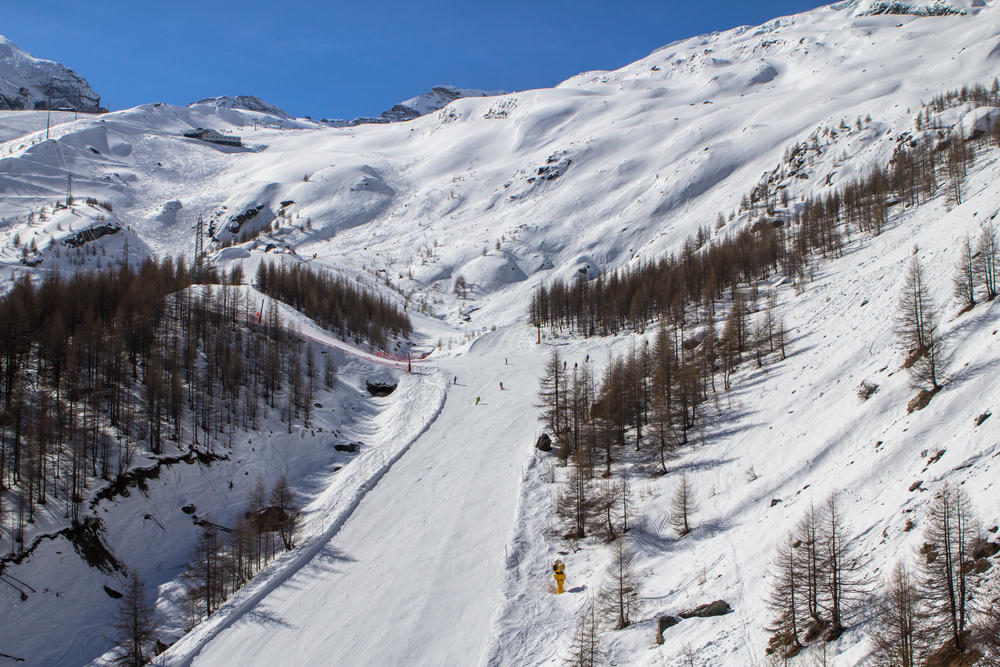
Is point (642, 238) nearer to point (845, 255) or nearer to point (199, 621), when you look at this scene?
point (845, 255)

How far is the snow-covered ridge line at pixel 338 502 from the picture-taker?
30859 mm

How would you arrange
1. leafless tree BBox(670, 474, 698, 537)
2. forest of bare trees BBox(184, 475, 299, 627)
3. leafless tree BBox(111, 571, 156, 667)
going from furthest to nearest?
forest of bare trees BBox(184, 475, 299, 627)
leafless tree BBox(670, 474, 698, 537)
leafless tree BBox(111, 571, 156, 667)

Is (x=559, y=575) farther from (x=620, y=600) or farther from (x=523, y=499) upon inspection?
(x=523, y=499)

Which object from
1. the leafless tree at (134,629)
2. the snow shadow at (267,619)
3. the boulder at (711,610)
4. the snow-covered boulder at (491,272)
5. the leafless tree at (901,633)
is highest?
the snow-covered boulder at (491,272)

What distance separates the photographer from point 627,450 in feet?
161

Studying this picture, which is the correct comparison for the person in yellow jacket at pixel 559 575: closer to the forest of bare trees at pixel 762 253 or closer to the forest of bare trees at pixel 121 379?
the forest of bare trees at pixel 121 379

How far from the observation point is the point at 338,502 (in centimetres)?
4488

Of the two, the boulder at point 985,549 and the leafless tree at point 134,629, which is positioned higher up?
the boulder at point 985,549

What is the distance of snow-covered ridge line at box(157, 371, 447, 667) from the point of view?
30.9 m

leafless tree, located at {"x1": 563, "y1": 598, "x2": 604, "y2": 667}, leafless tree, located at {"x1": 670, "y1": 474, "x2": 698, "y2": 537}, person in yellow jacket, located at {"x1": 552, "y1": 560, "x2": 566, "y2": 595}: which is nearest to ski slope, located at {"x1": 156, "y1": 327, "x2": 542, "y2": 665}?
person in yellow jacket, located at {"x1": 552, "y1": 560, "x2": 566, "y2": 595}

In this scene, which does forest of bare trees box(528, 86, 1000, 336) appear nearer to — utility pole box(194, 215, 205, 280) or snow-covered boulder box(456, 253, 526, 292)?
snow-covered boulder box(456, 253, 526, 292)

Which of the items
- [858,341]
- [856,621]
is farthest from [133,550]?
[858,341]

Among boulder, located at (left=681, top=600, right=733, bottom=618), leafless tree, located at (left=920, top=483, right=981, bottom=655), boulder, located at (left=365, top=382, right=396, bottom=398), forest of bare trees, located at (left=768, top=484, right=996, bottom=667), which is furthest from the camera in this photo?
boulder, located at (left=365, top=382, right=396, bottom=398)

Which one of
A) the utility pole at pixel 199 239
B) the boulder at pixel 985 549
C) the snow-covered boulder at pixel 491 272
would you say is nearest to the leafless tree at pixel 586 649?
the boulder at pixel 985 549
